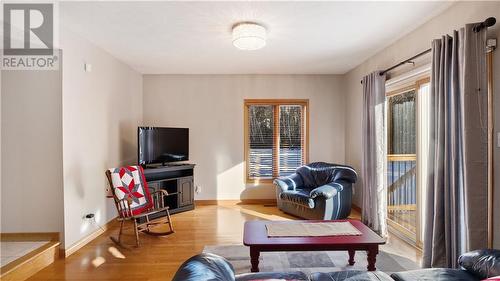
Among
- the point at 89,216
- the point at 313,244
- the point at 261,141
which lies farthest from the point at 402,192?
the point at 89,216

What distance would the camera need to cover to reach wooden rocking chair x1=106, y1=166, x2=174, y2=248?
3455 mm

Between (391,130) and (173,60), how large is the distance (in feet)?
11.4

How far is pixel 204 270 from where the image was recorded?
138 centimetres

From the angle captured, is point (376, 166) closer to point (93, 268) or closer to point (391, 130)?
point (391, 130)

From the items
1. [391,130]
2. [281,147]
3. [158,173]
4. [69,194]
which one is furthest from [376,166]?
[69,194]

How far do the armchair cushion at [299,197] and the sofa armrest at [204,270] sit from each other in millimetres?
2663

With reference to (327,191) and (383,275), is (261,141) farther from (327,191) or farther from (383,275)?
(383,275)

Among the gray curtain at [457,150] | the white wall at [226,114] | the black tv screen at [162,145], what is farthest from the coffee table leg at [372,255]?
the black tv screen at [162,145]

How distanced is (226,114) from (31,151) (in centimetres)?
314

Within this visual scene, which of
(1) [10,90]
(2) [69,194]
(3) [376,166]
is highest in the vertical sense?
(1) [10,90]

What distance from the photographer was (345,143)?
5.47 m

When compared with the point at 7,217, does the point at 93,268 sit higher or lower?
lower

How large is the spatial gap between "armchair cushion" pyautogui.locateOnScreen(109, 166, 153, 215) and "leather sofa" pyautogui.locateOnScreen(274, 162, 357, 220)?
2142 millimetres

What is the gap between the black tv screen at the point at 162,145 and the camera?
14.6 feet
